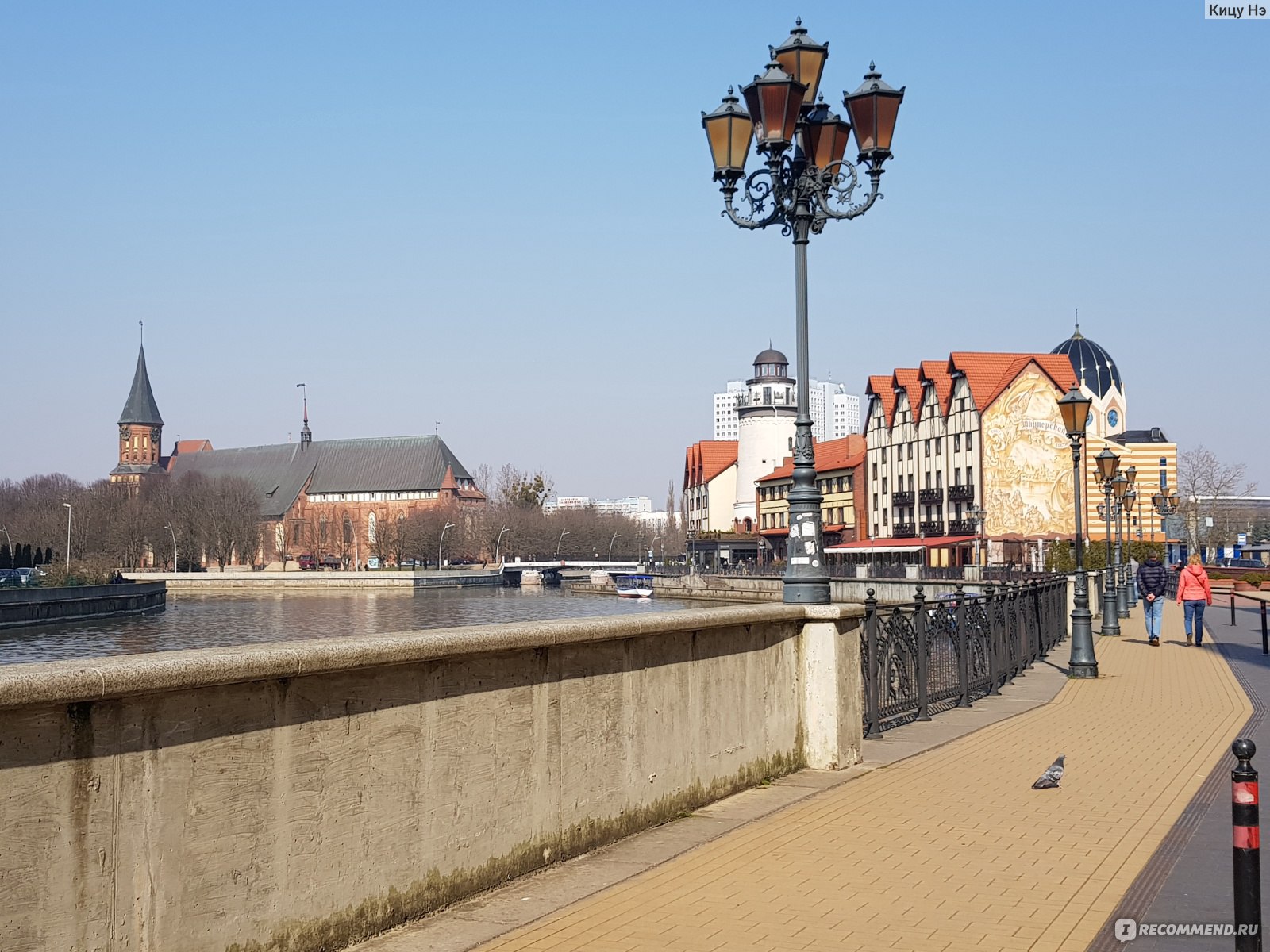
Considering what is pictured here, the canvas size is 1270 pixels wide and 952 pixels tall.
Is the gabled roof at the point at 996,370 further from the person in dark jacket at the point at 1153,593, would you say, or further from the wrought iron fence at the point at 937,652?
the wrought iron fence at the point at 937,652

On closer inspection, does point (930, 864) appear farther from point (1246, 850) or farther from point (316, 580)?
point (316, 580)

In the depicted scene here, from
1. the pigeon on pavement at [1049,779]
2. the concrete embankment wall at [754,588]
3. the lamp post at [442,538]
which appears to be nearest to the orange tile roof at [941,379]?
the concrete embankment wall at [754,588]

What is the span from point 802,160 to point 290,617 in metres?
67.1

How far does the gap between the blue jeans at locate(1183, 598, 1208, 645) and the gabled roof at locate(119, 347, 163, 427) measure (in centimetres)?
16324

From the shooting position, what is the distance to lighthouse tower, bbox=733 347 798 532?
121250 mm

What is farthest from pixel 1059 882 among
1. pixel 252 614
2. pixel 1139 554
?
pixel 252 614

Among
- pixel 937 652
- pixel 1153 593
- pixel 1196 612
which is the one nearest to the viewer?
pixel 937 652

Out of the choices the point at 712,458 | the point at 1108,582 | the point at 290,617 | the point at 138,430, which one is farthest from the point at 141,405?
the point at 1108,582

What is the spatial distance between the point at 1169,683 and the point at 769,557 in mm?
97213

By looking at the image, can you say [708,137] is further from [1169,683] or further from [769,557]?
[769,557]

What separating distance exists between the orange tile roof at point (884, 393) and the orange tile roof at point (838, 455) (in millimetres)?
6438

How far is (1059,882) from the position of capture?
6.64 meters

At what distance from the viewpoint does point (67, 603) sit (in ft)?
192

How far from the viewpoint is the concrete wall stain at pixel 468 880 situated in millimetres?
5207
